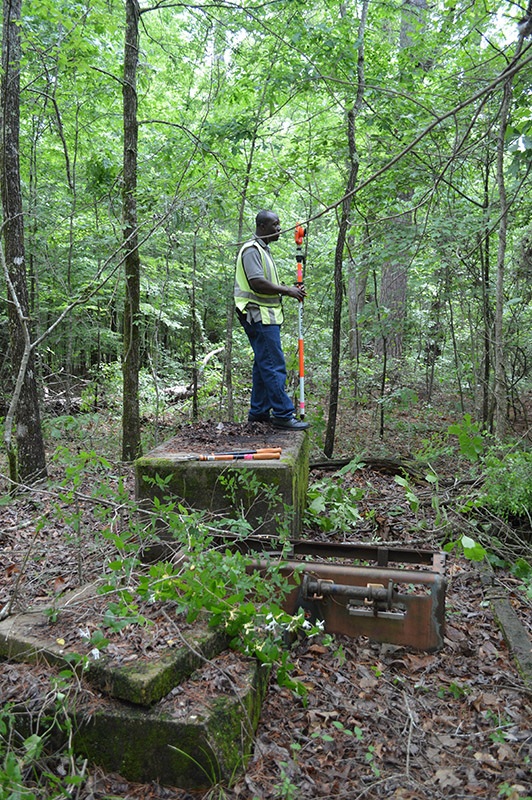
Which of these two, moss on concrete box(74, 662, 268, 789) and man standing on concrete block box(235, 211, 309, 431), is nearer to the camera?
moss on concrete box(74, 662, 268, 789)

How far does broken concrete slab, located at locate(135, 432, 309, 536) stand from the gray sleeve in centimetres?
199

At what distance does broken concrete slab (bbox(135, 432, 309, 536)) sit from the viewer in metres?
3.88

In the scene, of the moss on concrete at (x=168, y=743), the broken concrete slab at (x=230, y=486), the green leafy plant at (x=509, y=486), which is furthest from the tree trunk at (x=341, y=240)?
the moss on concrete at (x=168, y=743)

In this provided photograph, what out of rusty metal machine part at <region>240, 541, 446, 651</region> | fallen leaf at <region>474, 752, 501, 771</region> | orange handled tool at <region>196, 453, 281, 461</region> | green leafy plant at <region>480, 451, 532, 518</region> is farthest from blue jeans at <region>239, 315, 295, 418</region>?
fallen leaf at <region>474, 752, 501, 771</region>

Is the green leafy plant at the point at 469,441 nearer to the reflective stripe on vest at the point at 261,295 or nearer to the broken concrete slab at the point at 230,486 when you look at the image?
the broken concrete slab at the point at 230,486

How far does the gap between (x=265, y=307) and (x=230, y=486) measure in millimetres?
2141

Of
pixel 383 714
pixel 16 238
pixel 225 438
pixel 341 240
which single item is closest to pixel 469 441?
pixel 225 438

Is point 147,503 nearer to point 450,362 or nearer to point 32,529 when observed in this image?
point 32,529

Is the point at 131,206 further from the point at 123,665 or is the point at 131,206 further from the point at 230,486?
the point at 123,665

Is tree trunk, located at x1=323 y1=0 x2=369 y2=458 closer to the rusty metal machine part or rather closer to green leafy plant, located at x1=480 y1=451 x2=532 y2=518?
green leafy plant, located at x1=480 y1=451 x2=532 y2=518

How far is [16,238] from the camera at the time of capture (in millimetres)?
5840

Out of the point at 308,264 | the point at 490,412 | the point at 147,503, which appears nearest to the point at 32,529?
the point at 147,503

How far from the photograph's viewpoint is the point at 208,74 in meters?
8.89

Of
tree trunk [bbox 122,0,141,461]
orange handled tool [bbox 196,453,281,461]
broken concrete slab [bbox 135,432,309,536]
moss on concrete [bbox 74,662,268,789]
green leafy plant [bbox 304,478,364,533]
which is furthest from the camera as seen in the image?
tree trunk [bbox 122,0,141,461]
